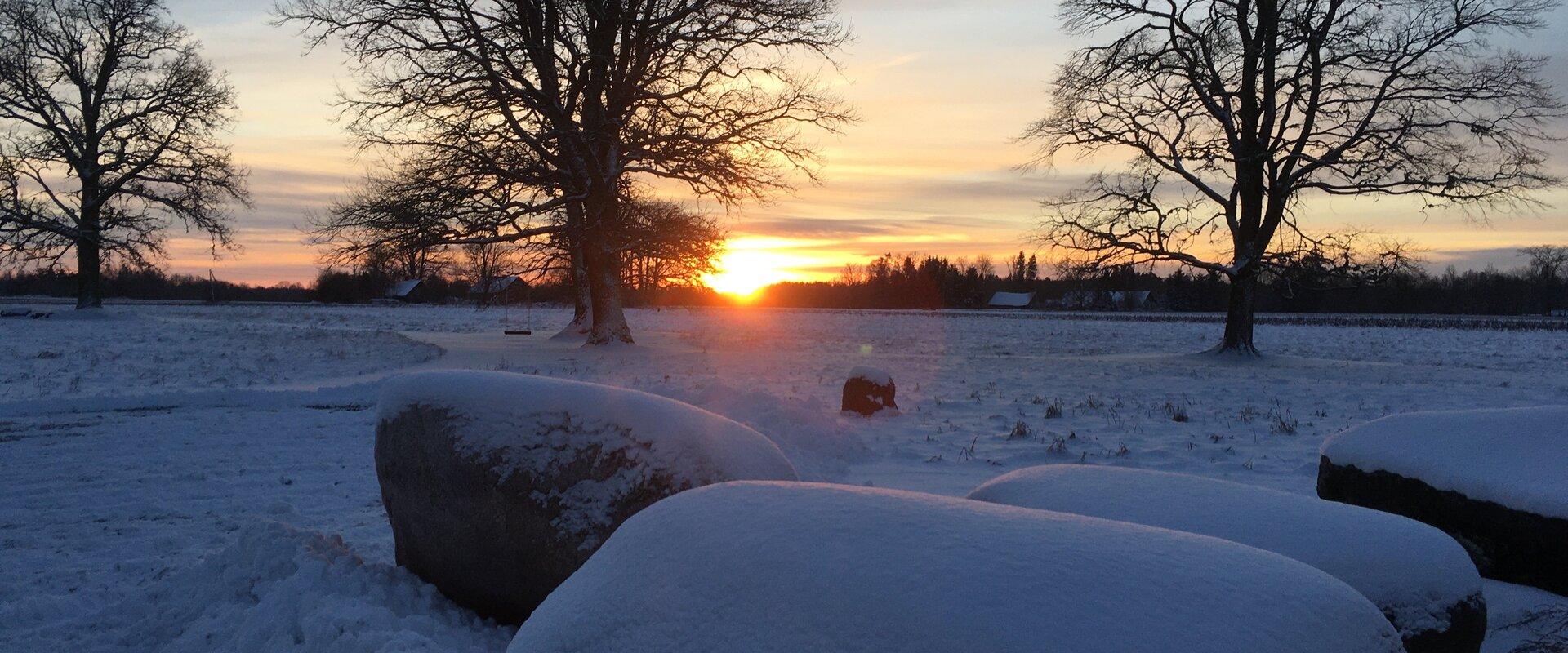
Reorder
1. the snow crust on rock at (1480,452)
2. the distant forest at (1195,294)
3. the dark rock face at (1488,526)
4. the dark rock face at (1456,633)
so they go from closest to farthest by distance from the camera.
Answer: the dark rock face at (1456,633)
the dark rock face at (1488,526)
the snow crust on rock at (1480,452)
the distant forest at (1195,294)

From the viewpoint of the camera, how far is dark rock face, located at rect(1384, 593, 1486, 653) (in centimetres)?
263

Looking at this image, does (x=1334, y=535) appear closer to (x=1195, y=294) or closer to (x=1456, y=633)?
(x=1456, y=633)

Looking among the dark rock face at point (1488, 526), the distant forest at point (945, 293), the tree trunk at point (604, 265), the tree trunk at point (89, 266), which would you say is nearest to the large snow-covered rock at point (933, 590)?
the dark rock face at point (1488, 526)

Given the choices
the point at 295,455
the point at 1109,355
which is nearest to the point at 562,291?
the point at 1109,355

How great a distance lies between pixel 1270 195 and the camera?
59.2ft

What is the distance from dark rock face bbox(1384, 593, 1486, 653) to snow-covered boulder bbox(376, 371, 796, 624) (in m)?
2.41

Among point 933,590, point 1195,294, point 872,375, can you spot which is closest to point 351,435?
point 872,375

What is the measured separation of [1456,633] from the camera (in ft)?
8.75

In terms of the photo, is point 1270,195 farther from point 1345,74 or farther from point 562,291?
point 562,291

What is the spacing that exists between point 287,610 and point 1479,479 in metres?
5.48

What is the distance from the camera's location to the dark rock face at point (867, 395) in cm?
934

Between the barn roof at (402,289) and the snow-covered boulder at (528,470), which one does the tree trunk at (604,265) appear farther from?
the barn roof at (402,289)

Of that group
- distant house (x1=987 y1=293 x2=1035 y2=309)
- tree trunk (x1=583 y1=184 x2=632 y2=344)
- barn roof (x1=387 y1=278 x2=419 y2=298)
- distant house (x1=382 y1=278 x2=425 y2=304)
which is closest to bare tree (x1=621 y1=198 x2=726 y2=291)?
tree trunk (x1=583 y1=184 x2=632 y2=344)

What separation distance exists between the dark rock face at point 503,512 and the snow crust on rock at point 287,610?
0.15 m
